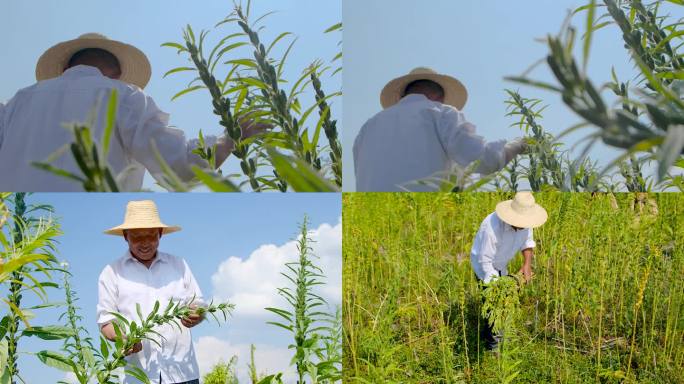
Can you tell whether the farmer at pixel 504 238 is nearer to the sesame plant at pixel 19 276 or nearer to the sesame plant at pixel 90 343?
the sesame plant at pixel 90 343

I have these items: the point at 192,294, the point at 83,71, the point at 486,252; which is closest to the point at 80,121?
the point at 83,71

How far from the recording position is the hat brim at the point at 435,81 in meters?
2.62

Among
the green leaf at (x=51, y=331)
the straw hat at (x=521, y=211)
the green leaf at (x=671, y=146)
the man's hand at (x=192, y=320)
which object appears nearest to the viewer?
the green leaf at (x=671, y=146)

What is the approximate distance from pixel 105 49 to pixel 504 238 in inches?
55.9

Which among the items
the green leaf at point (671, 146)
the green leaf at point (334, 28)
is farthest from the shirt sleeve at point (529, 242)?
the green leaf at point (671, 146)

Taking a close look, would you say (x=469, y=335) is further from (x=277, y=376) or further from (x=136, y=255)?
(x=136, y=255)

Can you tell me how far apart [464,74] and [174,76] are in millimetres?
926

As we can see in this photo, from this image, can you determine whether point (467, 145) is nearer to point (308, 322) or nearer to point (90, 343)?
point (308, 322)

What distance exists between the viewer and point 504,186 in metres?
2.70

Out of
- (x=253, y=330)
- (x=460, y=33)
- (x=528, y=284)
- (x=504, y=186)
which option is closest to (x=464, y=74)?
(x=460, y=33)

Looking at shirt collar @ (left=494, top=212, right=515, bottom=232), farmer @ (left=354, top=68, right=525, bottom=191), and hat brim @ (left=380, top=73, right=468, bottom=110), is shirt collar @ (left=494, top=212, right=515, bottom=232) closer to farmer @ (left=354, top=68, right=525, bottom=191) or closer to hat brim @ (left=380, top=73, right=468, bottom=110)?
farmer @ (left=354, top=68, right=525, bottom=191)

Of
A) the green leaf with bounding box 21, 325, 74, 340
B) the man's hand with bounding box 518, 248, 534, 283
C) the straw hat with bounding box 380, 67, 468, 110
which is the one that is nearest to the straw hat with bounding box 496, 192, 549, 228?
the man's hand with bounding box 518, 248, 534, 283

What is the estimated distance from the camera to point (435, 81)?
2633 millimetres

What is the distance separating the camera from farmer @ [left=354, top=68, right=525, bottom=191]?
2.59 metres
